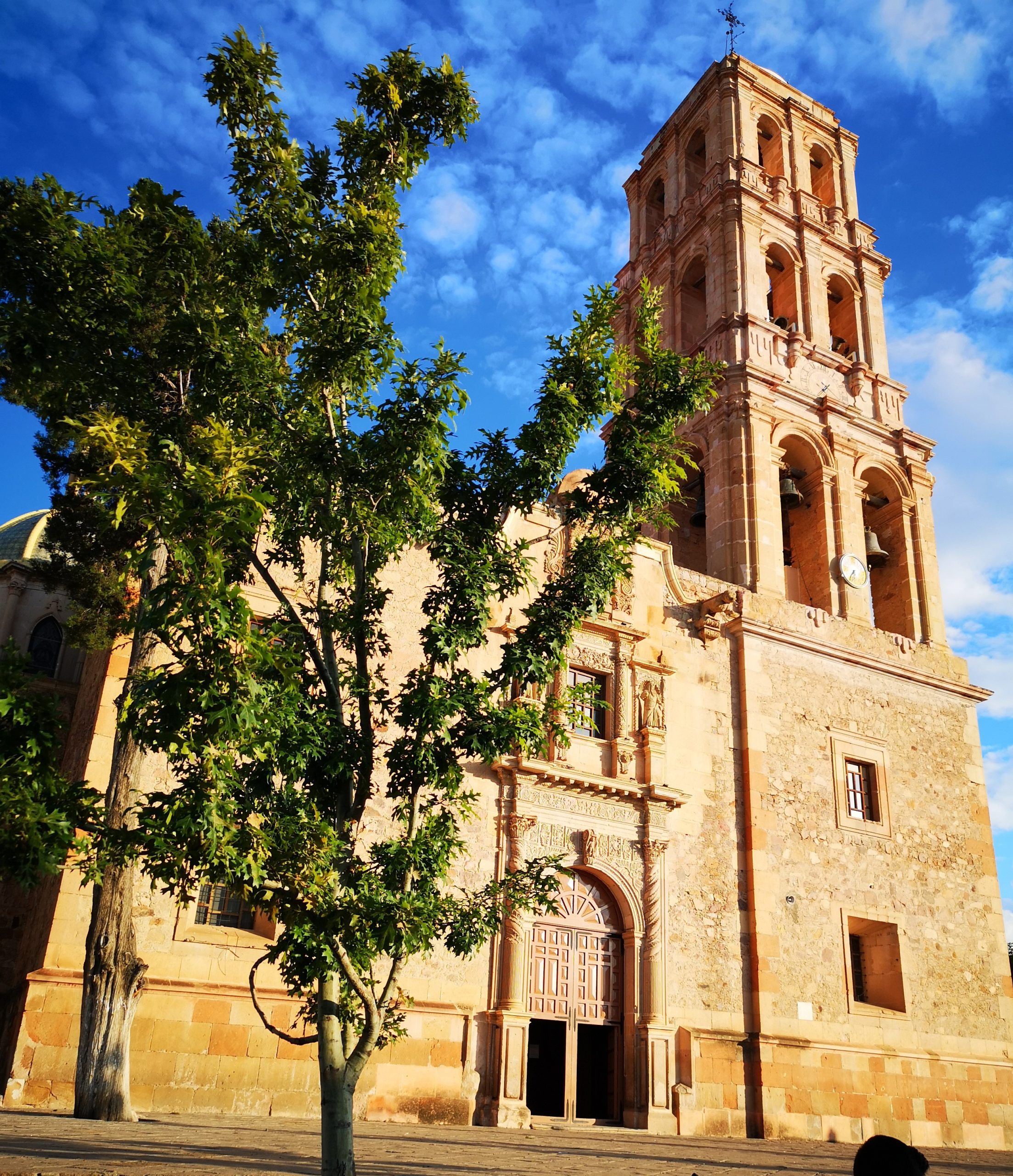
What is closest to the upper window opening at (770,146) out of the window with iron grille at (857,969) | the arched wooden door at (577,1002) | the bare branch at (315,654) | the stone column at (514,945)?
the window with iron grille at (857,969)

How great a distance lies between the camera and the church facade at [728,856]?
39.5ft

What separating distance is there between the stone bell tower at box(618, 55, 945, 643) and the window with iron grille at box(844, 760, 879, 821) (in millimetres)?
3207

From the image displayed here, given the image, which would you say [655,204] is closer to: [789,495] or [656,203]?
[656,203]

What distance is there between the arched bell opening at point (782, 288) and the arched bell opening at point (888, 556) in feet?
13.4

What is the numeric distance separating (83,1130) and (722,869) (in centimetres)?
1035

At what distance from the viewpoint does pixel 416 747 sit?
6.34m

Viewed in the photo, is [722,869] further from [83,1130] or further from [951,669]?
[83,1130]

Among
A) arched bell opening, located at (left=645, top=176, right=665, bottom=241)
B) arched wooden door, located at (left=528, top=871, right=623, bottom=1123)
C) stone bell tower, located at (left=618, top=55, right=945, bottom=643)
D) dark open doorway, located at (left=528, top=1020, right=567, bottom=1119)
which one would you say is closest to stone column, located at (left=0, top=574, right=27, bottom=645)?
arched wooden door, located at (left=528, top=871, right=623, bottom=1123)

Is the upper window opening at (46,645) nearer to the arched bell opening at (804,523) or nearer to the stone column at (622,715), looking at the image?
the stone column at (622,715)

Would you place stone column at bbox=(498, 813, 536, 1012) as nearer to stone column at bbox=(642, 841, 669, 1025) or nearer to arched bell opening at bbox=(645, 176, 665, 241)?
stone column at bbox=(642, 841, 669, 1025)

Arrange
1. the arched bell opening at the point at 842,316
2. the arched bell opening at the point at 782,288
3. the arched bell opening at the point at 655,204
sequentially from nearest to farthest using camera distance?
the arched bell opening at the point at 782,288
the arched bell opening at the point at 842,316
the arched bell opening at the point at 655,204

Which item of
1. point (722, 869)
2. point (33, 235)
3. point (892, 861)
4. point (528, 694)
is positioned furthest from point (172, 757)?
point (892, 861)

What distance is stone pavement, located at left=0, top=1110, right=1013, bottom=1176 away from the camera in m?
6.55

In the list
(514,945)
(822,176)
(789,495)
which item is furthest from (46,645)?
(822,176)
